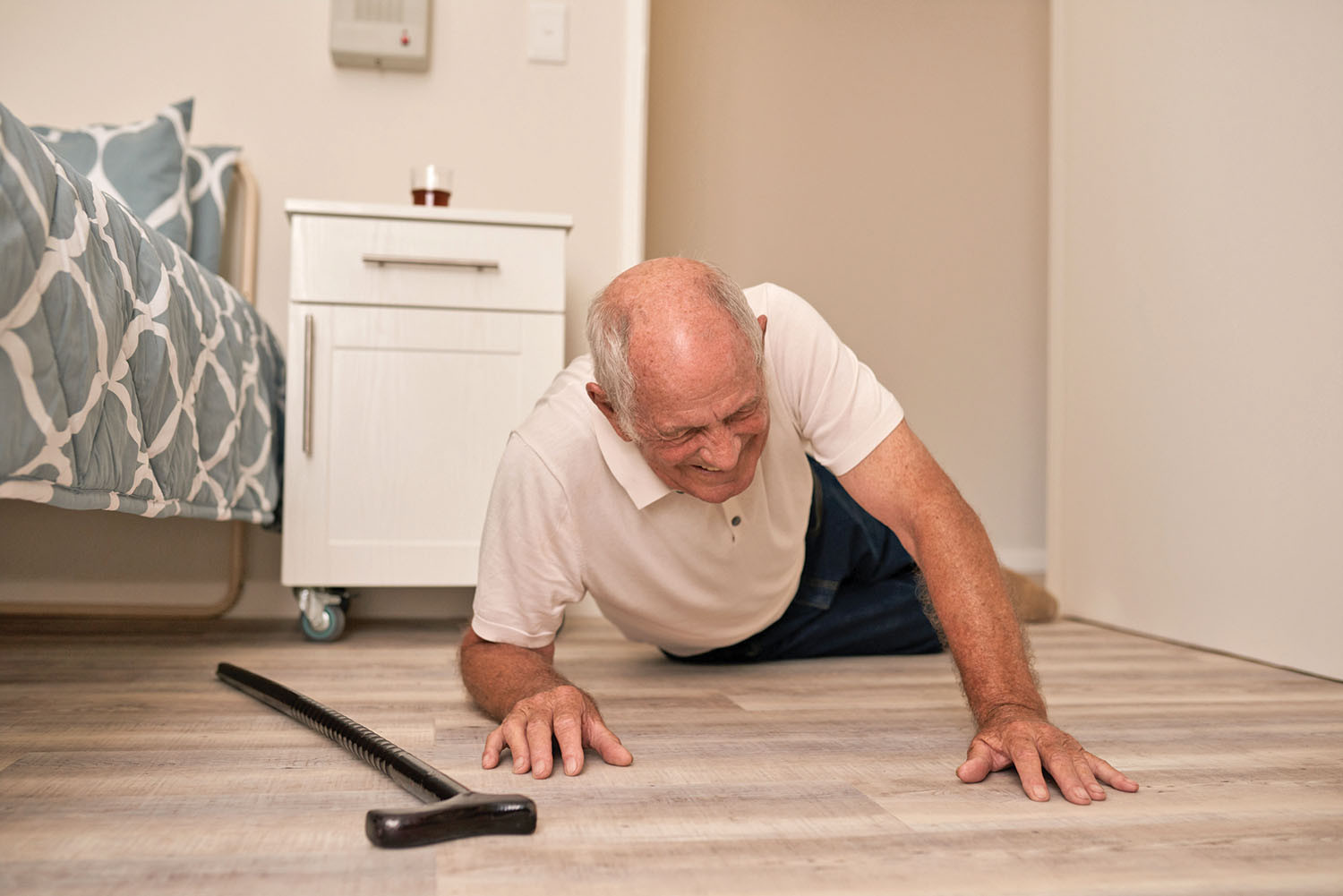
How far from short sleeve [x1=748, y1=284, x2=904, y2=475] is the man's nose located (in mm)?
212

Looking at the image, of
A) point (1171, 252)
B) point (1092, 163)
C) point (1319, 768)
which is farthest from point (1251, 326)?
point (1319, 768)

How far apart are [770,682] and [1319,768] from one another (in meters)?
0.66

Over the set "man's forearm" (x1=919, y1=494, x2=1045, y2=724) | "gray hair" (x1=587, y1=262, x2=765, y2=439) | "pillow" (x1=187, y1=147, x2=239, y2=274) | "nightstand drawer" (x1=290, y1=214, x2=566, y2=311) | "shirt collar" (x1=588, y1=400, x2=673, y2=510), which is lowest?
"man's forearm" (x1=919, y1=494, x2=1045, y2=724)

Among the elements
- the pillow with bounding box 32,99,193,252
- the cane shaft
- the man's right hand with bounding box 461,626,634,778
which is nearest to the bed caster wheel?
the cane shaft

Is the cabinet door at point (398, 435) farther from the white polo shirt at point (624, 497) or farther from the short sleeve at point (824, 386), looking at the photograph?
the short sleeve at point (824, 386)

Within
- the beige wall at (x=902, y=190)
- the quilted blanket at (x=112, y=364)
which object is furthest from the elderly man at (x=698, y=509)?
the beige wall at (x=902, y=190)

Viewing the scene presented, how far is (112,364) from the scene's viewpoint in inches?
45.7

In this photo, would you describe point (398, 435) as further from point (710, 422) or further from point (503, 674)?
point (710, 422)

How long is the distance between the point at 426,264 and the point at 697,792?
1.26 meters

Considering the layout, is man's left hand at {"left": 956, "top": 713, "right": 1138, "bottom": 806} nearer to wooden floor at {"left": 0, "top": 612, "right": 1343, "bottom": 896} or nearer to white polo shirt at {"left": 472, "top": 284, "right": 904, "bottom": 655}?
wooden floor at {"left": 0, "top": 612, "right": 1343, "bottom": 896}

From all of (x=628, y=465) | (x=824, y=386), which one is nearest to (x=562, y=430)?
(x=628, y=465)

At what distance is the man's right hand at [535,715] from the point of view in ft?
3.03

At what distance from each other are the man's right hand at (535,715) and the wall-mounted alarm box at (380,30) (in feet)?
4.89

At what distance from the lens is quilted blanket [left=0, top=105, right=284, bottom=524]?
0.91 metres
